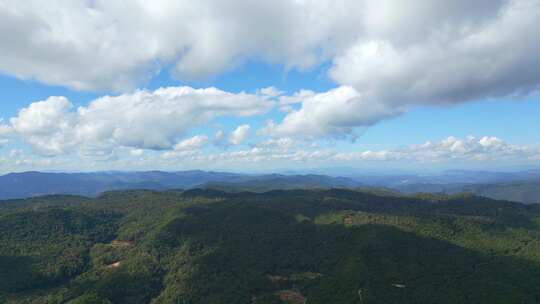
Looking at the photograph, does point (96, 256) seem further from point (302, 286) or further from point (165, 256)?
point (302, 286)

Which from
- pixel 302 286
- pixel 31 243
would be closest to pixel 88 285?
pixel 31 243

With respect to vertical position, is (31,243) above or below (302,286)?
above

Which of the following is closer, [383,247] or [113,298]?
[113,298]

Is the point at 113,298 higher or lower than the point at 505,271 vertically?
lower

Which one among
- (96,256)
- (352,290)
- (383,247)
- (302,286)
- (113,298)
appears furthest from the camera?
(96,256)

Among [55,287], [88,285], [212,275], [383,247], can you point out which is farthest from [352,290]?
[55,287]

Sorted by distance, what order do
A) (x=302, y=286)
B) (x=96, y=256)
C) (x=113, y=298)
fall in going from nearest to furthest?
1. (x=113, y=298)
2. (x=302, y=286)
3. (x=96, y=256)

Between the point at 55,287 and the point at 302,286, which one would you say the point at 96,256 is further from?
the point at 302,286

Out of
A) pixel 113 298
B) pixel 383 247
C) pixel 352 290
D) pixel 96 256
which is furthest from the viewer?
pixel 96 256

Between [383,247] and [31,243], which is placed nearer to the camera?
[383,247]
